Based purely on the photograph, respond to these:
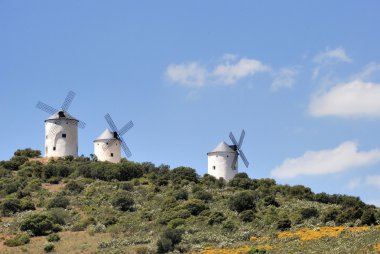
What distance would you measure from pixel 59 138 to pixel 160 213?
1098 inches

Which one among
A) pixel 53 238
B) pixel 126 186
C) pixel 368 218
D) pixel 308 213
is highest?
pixel 126 186

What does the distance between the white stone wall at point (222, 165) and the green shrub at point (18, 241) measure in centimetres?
3694

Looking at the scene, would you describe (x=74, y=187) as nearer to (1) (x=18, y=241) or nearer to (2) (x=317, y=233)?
(1) (x=18, y=241)

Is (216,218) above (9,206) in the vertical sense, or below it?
below

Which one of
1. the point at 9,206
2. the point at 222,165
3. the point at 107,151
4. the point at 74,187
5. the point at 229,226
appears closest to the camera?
the point at 229,226

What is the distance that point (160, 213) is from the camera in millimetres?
65438

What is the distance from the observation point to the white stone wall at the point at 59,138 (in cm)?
8919

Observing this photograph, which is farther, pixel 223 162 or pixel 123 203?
pixel 223 162

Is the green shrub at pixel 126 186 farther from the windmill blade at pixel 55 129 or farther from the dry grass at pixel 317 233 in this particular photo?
the dry grass at pixel 317 233

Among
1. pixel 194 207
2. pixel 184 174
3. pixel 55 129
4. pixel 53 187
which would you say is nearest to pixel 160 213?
pixel 194 207

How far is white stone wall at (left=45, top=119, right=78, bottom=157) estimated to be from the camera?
89.2 meters

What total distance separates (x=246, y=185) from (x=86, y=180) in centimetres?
1798

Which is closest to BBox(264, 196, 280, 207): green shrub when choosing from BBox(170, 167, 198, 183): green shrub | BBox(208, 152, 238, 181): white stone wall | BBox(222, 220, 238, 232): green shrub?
BBox(222, 220, 238, 232): green shrub

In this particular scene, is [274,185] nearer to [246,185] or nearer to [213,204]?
[246,185]
